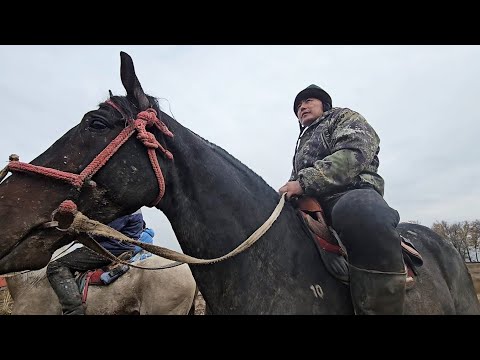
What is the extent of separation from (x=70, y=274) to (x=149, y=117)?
13.6 ft

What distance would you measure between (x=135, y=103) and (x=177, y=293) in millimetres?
4200

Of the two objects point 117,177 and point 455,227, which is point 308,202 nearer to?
point 117,177

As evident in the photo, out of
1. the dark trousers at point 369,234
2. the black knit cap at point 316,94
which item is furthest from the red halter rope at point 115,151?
the black knit cap at point 316,94

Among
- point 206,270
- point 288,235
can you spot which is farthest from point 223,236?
point 288,235

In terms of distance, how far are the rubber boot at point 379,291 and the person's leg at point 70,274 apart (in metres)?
4.64

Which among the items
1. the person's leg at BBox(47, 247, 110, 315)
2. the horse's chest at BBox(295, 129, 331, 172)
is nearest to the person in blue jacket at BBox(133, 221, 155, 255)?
the person's leg at BBox(47, 247, 110, 315)

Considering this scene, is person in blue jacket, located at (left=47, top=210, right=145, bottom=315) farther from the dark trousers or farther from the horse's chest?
the dark trousers

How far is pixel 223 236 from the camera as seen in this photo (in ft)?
7.73

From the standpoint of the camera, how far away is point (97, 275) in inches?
224

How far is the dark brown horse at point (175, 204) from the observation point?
2.10 metres

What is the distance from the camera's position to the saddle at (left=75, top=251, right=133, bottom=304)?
5.53 metres

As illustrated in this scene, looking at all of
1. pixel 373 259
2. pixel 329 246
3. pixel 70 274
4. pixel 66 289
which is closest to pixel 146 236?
pixel 70 274

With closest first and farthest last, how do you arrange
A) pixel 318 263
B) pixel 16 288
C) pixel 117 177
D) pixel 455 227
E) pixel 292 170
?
pixel 117 177, pixel 318 263, pixel 292 170, pixel 16 288, pixel 455 227

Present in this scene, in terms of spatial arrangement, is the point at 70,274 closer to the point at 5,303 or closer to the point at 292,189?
the point at 5,303
